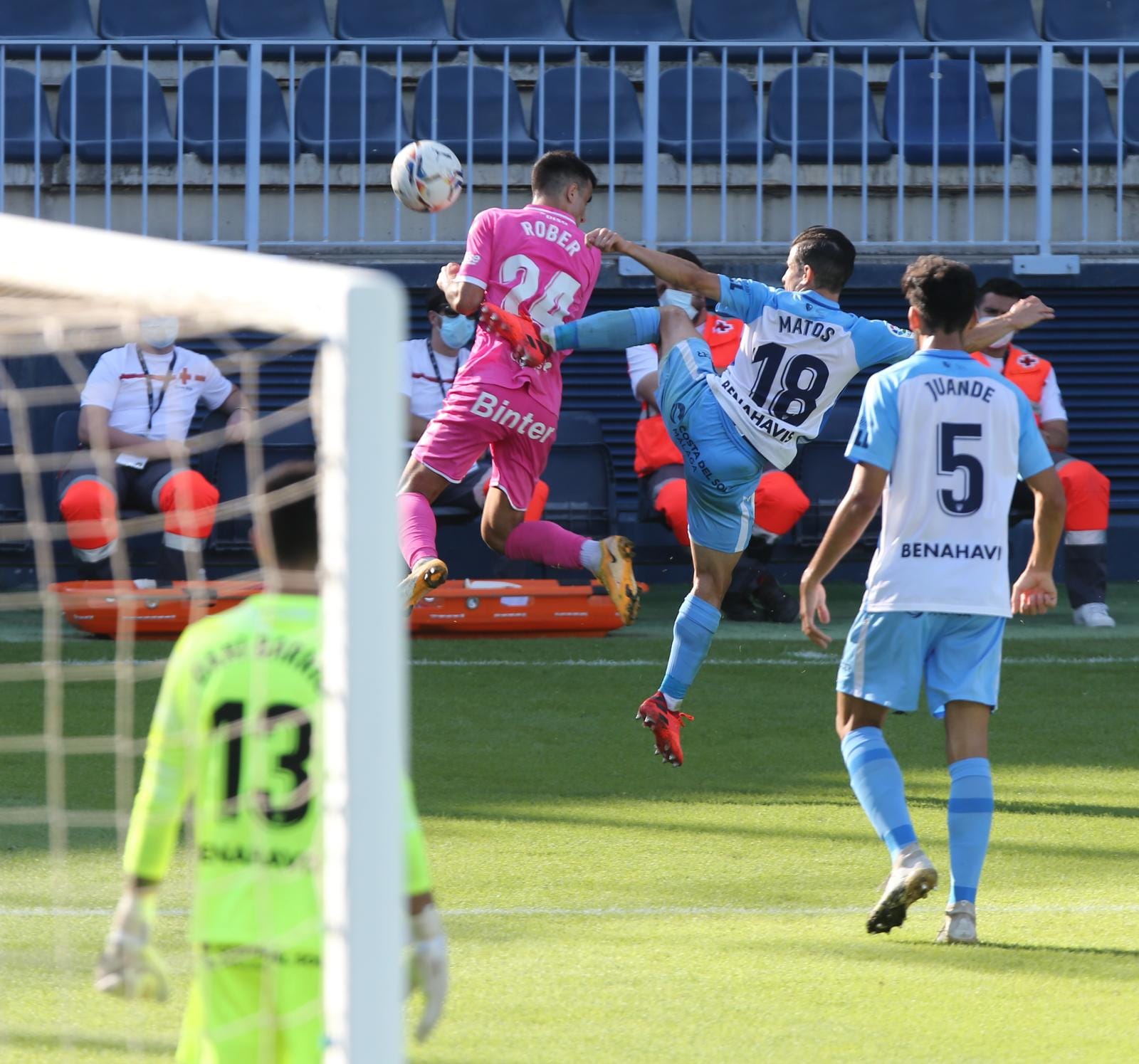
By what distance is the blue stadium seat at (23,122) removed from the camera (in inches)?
527

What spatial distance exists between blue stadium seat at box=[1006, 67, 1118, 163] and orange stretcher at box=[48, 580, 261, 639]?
23.1 ft

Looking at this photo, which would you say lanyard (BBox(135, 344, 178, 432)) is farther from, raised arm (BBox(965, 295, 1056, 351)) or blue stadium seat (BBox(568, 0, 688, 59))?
raised arm (BBox(965, 295, 1056, 351))

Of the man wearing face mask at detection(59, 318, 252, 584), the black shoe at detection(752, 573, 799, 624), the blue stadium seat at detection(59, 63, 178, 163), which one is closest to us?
the man wearing face mask at detection(59, 318, 252, 584)

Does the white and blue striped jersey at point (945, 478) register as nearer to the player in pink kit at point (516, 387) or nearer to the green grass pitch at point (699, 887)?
the green grass pitch at point (699, 887)

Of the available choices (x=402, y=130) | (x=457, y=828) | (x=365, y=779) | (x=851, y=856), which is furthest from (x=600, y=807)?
(x=402, y=130)

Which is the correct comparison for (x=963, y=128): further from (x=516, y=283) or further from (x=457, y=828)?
(x=457, y=828)

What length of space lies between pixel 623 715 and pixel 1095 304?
6.04 m

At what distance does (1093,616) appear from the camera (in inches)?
424

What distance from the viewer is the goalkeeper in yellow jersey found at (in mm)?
2740

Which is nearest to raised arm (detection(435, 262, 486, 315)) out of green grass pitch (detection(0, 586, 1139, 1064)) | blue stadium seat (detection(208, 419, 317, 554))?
green grass pitch (detection(0, 586, 1139, 1064))

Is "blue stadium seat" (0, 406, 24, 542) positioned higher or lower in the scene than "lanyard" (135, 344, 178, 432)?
lower

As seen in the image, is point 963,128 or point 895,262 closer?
point 895,262

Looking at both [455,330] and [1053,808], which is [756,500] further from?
[1053,808]

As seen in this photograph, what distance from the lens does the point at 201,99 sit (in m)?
13.8
